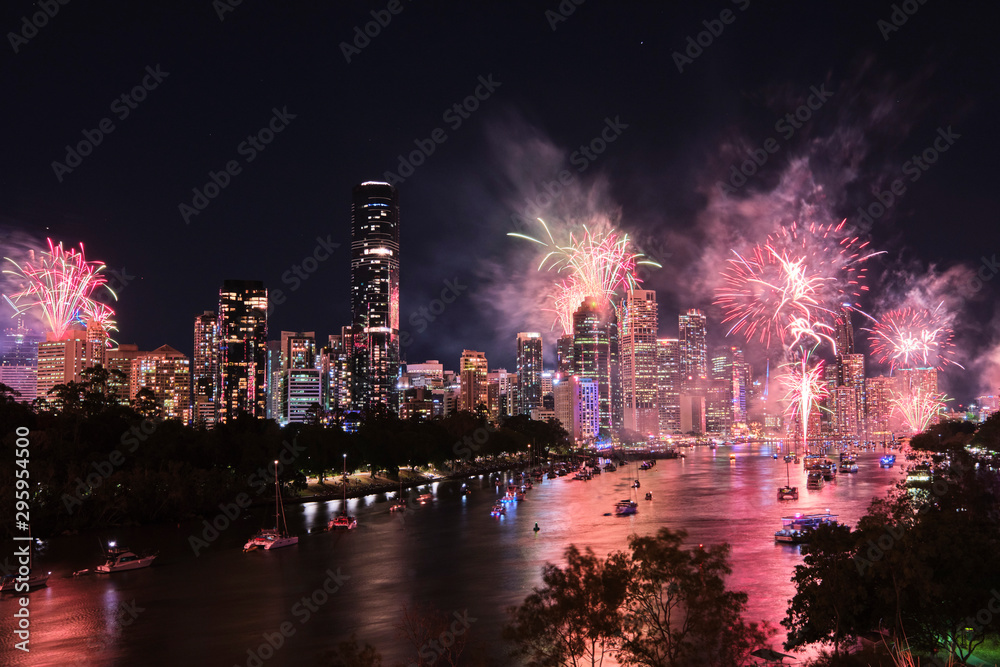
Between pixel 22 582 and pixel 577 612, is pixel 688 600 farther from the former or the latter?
pixel 22 582

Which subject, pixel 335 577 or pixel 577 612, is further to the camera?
pixel 335 577

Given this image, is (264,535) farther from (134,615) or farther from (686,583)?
(686,583)
